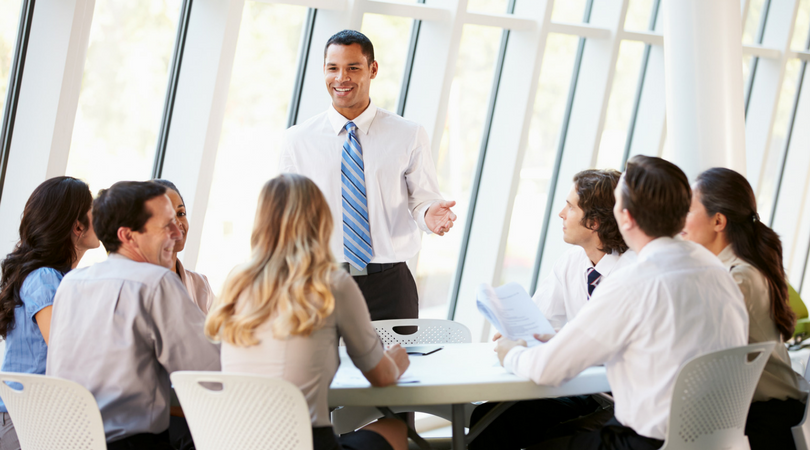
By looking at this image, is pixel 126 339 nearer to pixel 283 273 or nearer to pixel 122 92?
pixel 283 273

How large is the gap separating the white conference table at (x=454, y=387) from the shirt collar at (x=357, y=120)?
1375 mm

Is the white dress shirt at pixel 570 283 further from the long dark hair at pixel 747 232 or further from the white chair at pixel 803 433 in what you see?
the white chair at pixel 803 433

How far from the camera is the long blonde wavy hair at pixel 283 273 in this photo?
1848mm

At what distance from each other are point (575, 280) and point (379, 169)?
1100mm

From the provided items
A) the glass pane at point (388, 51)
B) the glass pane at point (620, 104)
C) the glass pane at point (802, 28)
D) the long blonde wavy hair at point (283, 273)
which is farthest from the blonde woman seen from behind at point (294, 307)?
the glass pane at point (802, 28)

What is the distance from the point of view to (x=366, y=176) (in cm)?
338

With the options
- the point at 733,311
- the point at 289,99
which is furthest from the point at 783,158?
the point at 733,311

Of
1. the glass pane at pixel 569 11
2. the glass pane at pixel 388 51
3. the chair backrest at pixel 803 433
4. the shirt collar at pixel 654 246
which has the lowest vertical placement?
the chair backrest at pixel 803 433

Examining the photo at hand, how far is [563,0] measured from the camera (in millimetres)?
5793

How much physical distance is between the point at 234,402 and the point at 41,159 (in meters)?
2.12

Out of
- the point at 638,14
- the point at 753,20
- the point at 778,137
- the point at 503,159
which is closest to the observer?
the point at 503,159

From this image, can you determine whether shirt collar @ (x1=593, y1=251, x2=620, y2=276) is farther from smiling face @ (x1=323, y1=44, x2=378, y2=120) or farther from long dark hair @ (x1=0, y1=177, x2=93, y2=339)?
long dark hair @ (x1=0, y1=177, x2=93, y2=339)

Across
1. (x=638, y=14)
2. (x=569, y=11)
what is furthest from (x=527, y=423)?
(x=638, y=14)

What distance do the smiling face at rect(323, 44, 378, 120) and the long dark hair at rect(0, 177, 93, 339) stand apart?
1.27 metres
